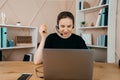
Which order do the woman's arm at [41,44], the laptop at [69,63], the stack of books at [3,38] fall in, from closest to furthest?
the laptop at [69,63]
the woman's arm at [41,44]
the stack of books at [3,38]

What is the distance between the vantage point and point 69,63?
1007mm

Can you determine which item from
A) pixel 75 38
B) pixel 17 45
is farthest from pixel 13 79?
pixel 17 45

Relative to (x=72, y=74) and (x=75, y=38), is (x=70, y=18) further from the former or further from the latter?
(x=72, y=74)

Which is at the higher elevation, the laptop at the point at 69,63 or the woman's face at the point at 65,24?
the woman's face at the point at 65,24

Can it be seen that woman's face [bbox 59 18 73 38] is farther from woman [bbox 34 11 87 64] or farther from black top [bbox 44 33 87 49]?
black top [bbox 44 33 87 49]

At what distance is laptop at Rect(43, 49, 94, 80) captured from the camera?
0.99 metres

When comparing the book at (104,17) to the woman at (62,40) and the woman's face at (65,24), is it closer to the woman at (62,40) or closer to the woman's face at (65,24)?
the woman at (62,40)

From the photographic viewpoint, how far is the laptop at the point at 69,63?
992mm

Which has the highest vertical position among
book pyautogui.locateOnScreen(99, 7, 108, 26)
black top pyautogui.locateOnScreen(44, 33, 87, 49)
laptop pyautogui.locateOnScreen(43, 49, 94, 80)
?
book pyautogui.locateOnScreen(99, 7, 108, 26)

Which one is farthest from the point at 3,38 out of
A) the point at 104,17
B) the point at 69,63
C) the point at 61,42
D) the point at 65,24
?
the point at 69,63

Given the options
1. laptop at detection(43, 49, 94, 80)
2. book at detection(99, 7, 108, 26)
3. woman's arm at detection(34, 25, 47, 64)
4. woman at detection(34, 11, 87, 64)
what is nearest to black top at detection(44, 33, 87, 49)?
woman at detection(34, 11, 87, 64)

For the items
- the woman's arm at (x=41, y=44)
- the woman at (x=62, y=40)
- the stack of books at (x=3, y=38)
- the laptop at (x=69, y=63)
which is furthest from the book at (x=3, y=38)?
the laptop at (x=69, y=63)

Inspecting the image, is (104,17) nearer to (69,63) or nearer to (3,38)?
(3,38)

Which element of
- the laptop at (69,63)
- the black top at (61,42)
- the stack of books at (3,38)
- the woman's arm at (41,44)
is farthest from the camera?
the stack of books at (3,38)
